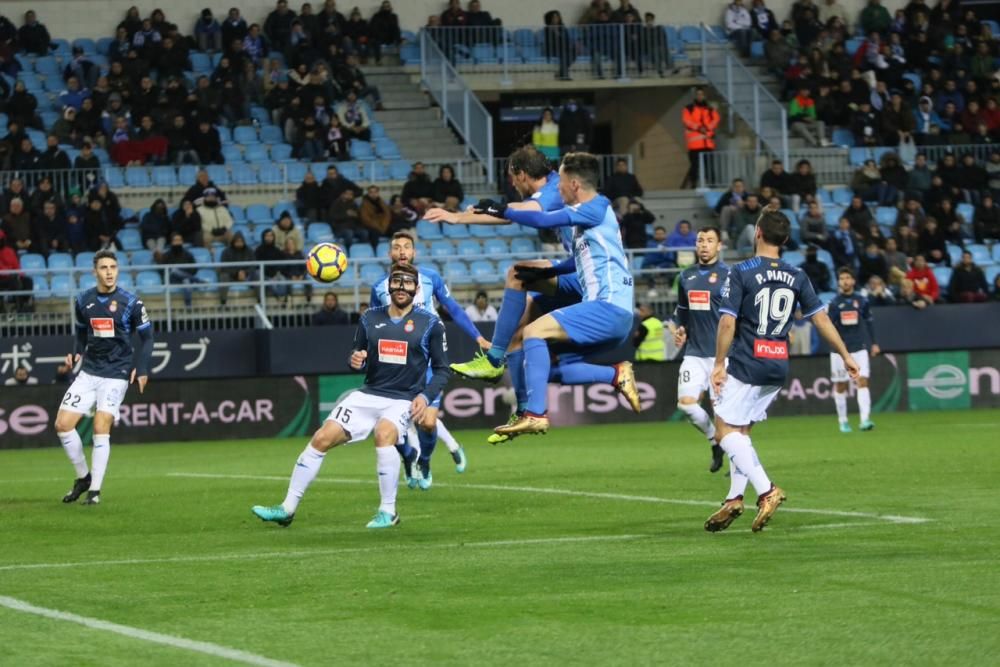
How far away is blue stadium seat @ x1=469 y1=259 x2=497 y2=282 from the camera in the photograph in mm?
28906

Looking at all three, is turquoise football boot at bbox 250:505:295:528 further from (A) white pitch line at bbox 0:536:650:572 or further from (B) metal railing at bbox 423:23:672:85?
(B) metal railing at bbox 423:23:672:85

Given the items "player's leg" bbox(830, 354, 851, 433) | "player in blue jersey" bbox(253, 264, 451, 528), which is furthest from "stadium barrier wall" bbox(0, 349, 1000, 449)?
"player in blue jersey" bbox(253, 264, 451, 528)

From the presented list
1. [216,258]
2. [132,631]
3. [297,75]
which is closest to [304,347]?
[216,258]

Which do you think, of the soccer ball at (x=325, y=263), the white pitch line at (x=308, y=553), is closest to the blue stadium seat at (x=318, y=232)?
the soccer ball at (x=325, y=263)

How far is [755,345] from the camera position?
1159cm

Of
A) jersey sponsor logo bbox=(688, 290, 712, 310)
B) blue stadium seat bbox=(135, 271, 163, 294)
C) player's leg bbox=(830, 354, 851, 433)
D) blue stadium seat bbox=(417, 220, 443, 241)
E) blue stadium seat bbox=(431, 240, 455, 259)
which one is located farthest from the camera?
blue stadium seat bbox=(417, 220, 443, 241)

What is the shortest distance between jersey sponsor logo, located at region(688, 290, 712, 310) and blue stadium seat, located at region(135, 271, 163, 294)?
473 inches

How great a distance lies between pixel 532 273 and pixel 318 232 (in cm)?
1774

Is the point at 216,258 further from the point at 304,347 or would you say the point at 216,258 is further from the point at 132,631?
the point at 132,631

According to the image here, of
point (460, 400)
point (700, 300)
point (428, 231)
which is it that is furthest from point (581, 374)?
point (428, 231)

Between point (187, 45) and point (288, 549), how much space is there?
22557 mm

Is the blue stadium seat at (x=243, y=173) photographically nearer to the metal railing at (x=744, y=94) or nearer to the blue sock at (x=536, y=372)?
the metal railing at (x=744, y=94)

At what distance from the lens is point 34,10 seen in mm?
34344

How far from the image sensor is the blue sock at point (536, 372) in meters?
11.5
